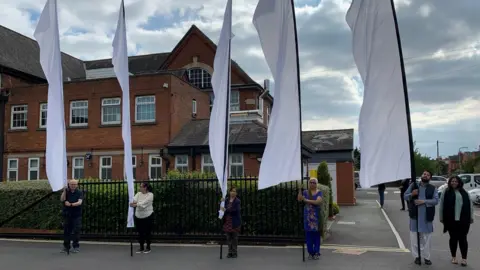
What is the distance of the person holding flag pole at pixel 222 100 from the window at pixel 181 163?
50.7 feet

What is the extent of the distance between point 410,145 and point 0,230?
39.5 feet

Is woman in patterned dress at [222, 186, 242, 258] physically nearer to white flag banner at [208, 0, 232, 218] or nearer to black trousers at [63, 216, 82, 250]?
white flag banner at [208, 0, 232, 218]

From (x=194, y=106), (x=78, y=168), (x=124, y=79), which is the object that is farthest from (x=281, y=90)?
(x=78, y=168)

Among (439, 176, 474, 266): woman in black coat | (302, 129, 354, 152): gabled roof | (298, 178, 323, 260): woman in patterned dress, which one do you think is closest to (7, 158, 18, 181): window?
(302, 129, 354, 152): gabled roof

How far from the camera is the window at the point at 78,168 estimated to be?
27172 mm

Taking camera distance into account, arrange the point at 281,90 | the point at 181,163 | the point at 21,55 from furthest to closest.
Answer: the point at 21,55, the point at 181,163, the point at 281,90

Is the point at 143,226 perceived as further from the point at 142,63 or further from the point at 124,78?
the point at 142,63

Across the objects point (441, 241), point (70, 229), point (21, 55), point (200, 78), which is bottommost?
point (441, 241)

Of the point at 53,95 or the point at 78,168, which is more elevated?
the point at 53,95

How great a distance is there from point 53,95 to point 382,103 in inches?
294

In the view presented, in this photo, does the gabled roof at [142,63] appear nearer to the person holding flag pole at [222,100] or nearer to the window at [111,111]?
the window at [111,111]

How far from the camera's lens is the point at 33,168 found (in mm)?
27906

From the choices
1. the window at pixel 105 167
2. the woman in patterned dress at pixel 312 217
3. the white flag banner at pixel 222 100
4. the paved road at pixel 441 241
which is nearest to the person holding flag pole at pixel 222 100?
the white flag banner at pixel 222 100

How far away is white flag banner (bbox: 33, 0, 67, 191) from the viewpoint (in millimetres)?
10648
